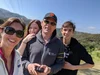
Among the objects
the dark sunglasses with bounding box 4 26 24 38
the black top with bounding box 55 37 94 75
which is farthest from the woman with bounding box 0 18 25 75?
the black top with bounding box 55 37 94 75

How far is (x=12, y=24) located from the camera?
1993 millimetres

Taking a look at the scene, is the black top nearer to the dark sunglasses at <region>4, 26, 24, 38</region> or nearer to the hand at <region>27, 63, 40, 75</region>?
the hand at <region>27, 63, 40, 75</region>

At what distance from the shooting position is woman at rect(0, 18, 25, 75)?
1.85 m

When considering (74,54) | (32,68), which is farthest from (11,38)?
(74,54)

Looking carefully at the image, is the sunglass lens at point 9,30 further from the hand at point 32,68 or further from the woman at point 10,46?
the hand at point 32,68

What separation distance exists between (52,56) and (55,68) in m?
0.15

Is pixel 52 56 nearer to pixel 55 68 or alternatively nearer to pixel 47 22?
pixel 55 68

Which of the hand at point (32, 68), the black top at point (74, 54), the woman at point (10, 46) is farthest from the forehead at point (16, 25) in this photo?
the black top at point (74, 54)

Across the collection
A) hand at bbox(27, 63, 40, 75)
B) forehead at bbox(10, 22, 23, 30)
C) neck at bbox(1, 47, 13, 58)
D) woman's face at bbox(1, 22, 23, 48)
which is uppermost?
forehead at bbox(10, 22, 23, 30)

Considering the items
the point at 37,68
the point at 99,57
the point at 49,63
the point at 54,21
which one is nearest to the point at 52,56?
the point at 49,63

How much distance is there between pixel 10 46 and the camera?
6.26 feet

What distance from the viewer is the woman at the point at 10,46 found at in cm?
185

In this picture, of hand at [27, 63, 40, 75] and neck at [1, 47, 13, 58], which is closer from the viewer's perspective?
neck at [1, 47, 13, 58]

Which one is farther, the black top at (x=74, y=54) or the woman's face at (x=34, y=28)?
the woman's face at (x=34, y=28)
